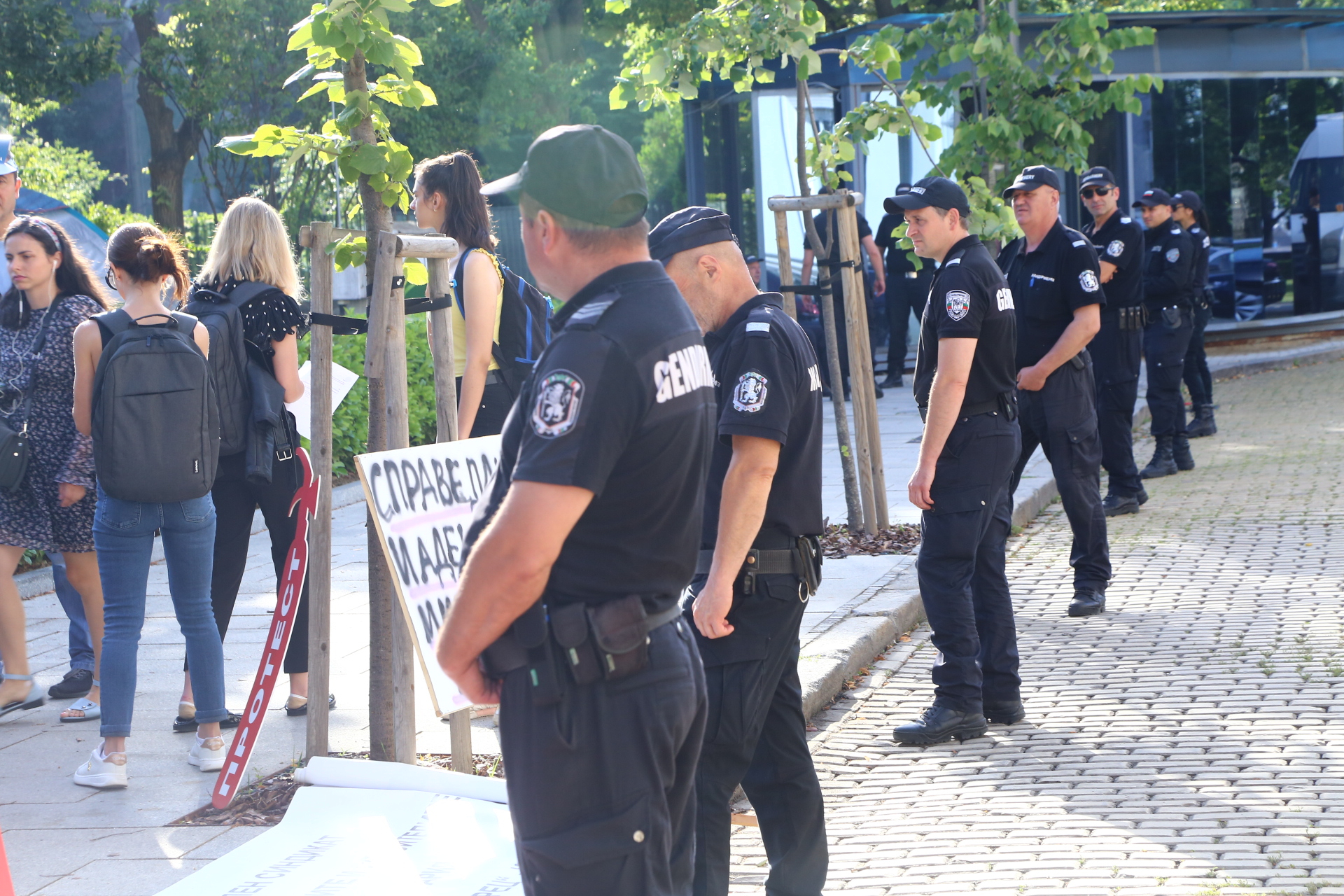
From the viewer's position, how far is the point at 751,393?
3365 millimetres

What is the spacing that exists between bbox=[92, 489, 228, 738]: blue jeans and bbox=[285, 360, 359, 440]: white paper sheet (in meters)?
0.55

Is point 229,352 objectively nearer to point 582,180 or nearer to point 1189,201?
point 582,180

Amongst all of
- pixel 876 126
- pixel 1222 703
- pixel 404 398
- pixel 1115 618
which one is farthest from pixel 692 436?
pixel 876 126

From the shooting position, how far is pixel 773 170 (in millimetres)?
15430

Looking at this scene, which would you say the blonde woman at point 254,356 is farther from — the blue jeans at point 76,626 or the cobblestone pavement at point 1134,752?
the cobblestone pavement at point 1134,752

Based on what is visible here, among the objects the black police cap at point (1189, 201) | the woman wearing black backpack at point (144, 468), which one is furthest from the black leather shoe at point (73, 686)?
the black police cap at point (1189, 201)

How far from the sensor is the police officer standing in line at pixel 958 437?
4953 millimetres

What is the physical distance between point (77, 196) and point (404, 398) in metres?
17.4

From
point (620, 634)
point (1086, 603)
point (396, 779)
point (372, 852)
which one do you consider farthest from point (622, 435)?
point (1086, 603)

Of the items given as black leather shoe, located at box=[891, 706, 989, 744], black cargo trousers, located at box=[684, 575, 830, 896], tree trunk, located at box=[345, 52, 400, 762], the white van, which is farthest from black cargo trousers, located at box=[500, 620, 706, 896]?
the white van

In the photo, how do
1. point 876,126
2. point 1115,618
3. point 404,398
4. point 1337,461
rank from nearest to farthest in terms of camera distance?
point 404,398, point 1115,618, point 876,126, point 1337,461

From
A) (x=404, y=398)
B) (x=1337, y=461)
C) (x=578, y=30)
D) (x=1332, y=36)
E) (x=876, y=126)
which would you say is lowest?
(x=1337, y=461)

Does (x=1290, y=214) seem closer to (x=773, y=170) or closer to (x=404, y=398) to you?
(x=773, y=170)

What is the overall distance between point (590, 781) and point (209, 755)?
9.91 ft
